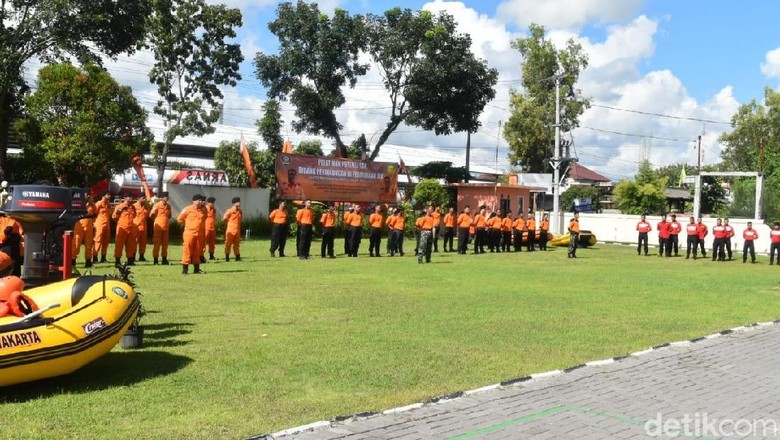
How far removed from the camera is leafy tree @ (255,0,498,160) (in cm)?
3650

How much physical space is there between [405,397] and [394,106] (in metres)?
33.1

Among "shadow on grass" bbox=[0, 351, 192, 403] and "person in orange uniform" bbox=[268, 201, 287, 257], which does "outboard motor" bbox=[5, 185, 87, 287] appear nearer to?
"shadow on grass" bbox=[0, 351, 192, 403]

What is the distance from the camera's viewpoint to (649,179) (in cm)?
5603

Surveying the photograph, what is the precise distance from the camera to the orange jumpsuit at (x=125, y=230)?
1808 cm

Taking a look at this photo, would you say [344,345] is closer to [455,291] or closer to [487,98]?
[455,291]

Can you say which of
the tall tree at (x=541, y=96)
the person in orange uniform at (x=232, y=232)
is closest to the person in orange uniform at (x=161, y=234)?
the person in orange uniform at (x=232, y=232)

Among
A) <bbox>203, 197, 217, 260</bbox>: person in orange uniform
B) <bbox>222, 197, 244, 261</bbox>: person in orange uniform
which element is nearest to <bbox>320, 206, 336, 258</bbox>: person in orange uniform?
<bbox>222, 197, 244, 261</bbox>: person in orange uniform

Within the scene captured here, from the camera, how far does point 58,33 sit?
24.4 meters

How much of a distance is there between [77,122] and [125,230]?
9023mm

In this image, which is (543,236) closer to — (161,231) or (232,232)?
(232,232)

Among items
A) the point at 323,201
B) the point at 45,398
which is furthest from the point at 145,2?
the point at 45,398

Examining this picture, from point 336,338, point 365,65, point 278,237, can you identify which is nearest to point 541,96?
point 365,65

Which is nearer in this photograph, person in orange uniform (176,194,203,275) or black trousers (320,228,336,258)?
person in orange uniform (176,194,203,275)

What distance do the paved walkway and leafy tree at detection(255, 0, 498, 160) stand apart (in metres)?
29.9
